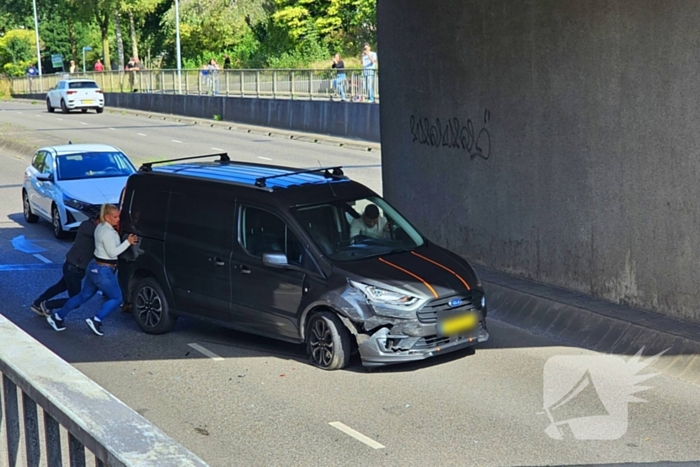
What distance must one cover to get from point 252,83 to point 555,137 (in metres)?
30.2

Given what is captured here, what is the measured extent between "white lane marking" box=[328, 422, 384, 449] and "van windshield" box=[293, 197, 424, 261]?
7.35ft

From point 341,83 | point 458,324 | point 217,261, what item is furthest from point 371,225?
point 341,83

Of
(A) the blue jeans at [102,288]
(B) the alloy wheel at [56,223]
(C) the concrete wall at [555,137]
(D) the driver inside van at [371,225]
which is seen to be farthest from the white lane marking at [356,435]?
(B) the alloy wheel at [56,223]

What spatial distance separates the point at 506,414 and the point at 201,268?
4.06 meters

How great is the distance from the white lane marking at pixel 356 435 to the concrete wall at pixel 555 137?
394cm

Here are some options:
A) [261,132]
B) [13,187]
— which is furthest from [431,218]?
[261,132]

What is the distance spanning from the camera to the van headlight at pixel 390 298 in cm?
931

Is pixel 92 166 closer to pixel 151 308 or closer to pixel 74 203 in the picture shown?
pixel 74 203

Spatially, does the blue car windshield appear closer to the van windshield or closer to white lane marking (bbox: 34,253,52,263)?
white lane marking (bbox: 34,253,52,263)

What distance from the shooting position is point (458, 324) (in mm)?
9648

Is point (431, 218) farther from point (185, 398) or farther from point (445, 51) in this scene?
point (185, 398)

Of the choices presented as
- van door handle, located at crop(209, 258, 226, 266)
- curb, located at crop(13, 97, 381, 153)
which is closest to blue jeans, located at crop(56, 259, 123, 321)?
van door handle, located at crop(209, 258, 226, 266)

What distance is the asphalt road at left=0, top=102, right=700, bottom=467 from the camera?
288 inches

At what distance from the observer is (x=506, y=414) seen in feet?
26.8
